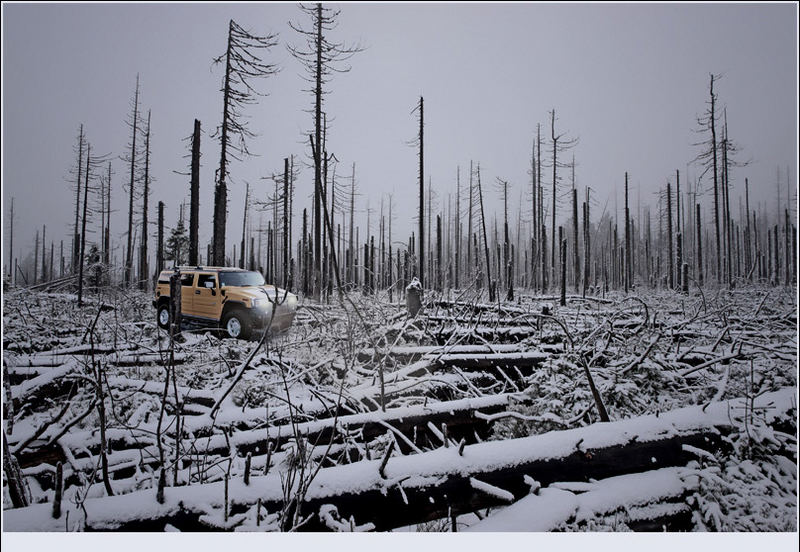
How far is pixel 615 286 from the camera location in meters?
3.32

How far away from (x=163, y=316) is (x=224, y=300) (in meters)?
0.40

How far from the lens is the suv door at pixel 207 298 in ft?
8.70

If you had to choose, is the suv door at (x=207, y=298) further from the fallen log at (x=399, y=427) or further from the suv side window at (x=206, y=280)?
the fallen log at (x=399, y=427)

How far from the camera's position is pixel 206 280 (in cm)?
270

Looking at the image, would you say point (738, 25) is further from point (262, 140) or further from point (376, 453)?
point (376, 453)

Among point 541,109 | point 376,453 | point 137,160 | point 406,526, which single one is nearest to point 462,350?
point 376,453

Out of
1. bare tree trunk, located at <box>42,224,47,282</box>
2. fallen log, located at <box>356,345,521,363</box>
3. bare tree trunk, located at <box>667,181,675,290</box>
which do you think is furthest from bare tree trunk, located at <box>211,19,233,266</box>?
bare tree trunk, located at <box>667,181,675,290</box>

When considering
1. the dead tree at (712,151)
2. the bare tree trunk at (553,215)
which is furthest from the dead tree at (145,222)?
the dead tree at (712,151)

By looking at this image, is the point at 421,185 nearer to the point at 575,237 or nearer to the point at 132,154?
the point at 575,237

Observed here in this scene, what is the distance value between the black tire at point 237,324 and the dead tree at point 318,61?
1.62 ft

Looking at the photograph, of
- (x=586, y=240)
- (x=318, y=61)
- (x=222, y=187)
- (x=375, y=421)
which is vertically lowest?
(x=375, y=421)

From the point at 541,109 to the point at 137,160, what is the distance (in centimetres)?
300

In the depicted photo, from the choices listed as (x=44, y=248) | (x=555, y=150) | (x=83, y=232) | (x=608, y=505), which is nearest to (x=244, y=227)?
(x=83, y=232)
